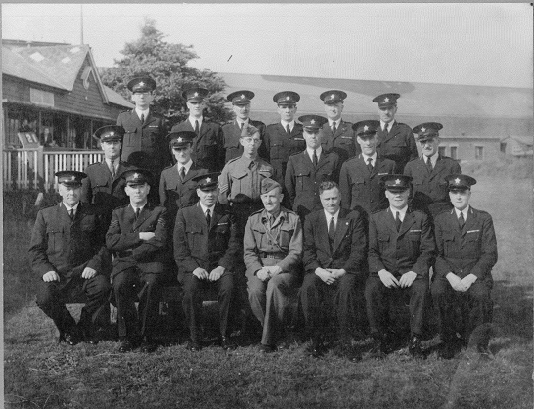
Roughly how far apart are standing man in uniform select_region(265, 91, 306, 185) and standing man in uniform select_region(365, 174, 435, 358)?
1082 mm

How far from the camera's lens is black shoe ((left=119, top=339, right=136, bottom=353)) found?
14.0ft

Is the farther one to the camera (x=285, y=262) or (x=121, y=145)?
(x=121, y=145)

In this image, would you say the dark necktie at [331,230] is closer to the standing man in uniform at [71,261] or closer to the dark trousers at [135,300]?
the dark trousers at [135,300]

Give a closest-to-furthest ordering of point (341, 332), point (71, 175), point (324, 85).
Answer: point (341, 332) → point (71, 175) → point (324, 85)

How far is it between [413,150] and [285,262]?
74.2 inches

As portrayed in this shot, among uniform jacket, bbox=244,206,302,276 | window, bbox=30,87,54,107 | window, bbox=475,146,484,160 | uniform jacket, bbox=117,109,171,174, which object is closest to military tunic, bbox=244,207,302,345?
uniform jacket, bbox=244,206,302,276

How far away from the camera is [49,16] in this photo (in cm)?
465

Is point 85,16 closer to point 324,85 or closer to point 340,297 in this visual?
point 324,85

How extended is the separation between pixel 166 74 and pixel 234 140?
99 centimetres

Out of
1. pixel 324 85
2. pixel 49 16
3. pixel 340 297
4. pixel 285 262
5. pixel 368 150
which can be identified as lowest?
pixel 340 297

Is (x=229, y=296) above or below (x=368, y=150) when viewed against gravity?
below

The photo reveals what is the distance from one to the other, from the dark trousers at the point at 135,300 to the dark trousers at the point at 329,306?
1.31 m

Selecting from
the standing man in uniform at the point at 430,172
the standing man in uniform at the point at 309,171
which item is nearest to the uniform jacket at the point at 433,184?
the standing man in uniform at the point at 430,172

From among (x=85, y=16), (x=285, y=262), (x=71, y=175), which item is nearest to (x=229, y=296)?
(x=285, y=262)
